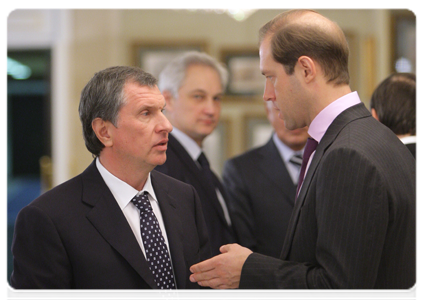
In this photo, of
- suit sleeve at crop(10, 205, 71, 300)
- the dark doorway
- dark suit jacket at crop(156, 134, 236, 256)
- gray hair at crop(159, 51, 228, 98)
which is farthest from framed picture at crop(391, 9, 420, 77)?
the dark doorway

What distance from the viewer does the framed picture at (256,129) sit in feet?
16.7

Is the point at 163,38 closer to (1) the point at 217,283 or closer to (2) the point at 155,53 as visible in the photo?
(2) the point at 155,53

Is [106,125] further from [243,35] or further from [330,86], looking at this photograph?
[243,35]

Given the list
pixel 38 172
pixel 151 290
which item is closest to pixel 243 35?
pixel 151 290

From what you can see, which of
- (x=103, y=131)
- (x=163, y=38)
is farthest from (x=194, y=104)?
(x=163, y=38)

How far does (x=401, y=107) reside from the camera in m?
2.12

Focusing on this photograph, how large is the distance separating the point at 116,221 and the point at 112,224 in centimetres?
2

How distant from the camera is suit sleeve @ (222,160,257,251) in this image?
2551 mm

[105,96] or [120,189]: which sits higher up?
[105,96]

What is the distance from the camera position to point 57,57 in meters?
5.21

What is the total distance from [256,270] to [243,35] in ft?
13.3

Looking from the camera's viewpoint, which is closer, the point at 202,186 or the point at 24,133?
the point at 202,186

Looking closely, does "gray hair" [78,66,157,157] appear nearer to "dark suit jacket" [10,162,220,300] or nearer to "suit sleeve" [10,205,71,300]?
"dark suit jacket" [10,162,220,300]

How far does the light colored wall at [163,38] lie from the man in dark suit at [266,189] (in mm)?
2341
